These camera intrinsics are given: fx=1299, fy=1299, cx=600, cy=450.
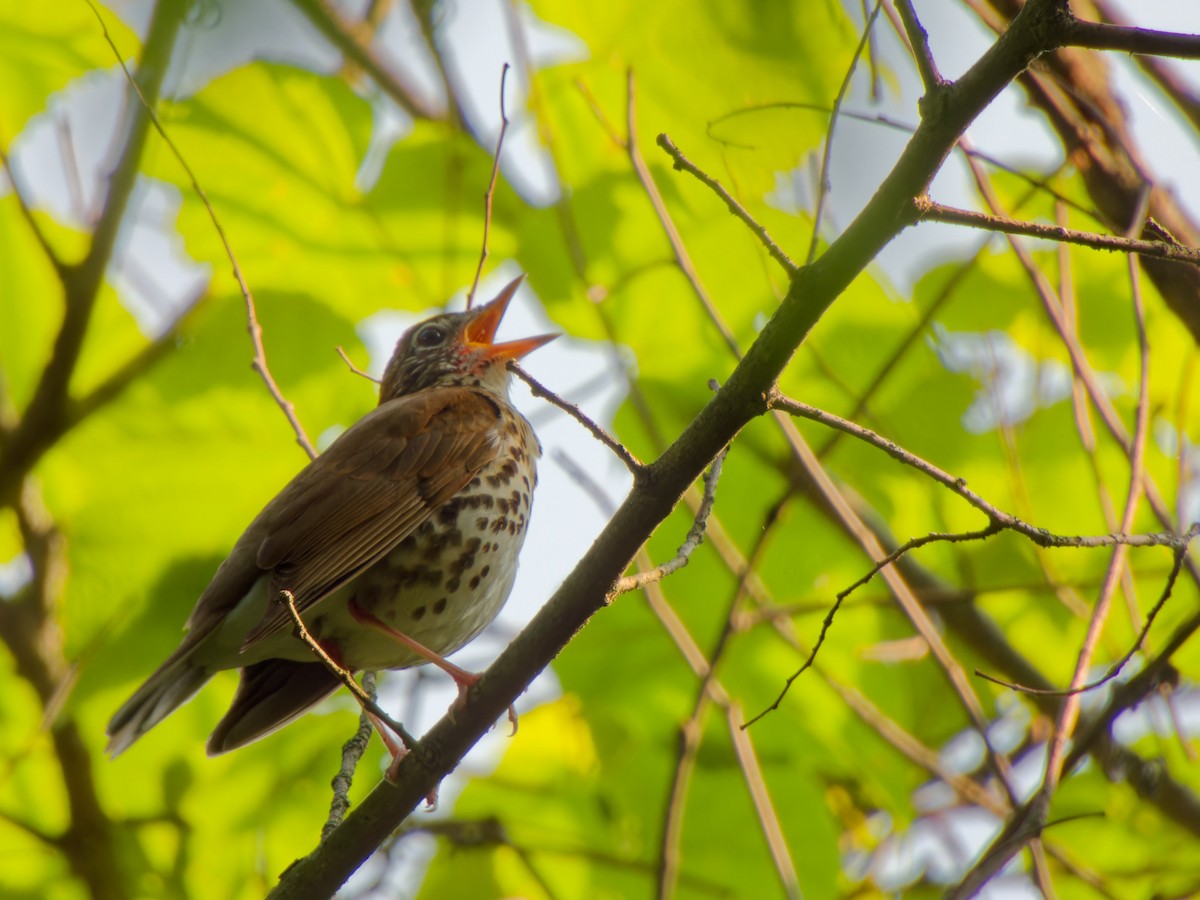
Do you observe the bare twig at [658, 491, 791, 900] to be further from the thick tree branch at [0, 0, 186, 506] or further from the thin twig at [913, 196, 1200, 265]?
the thick tree branch at [0, 0, 186, 506]

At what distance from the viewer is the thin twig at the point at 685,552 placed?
351 centimetres

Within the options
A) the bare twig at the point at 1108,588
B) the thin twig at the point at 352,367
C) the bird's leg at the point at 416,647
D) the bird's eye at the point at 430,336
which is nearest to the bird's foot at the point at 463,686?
the bird's leg at the point at 416,647

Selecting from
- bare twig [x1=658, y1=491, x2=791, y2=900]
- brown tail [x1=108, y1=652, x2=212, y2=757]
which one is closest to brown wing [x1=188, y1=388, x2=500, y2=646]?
brown tail [x1=108, y1=652, x2=212, y2=757]

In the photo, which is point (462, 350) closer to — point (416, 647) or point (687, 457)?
point (416, 647)

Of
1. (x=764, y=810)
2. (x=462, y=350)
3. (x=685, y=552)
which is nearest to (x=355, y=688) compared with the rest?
(x=685, y=552)

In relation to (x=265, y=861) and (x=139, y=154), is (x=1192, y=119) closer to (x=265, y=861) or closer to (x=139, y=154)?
(x=139, y=154)

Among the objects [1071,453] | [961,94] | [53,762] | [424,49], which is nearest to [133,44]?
[424,49]

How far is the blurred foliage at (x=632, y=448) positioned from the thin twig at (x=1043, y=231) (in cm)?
164

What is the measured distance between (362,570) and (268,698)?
2.57 ft

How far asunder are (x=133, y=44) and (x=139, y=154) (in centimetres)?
136

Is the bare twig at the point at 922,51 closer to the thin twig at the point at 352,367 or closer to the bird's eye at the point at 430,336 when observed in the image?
the thin twig at the point at 352,367

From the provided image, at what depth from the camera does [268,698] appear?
17.0 ft

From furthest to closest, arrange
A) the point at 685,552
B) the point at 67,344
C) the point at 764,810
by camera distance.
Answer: the point at 67,344
the point at 764,810
the point at 685,552

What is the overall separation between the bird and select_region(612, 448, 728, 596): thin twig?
1380 millimetres
